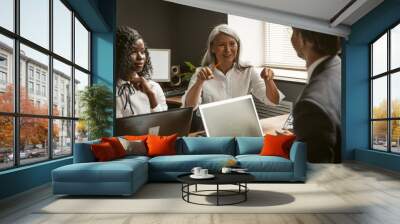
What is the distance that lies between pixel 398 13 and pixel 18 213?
295 inches

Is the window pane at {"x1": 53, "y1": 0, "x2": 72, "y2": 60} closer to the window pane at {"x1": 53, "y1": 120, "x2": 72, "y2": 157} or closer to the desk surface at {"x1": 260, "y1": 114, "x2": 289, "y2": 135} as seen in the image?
the window pane at {"x1": 53, "y1": 120, "x2": 72, "y2": 157}

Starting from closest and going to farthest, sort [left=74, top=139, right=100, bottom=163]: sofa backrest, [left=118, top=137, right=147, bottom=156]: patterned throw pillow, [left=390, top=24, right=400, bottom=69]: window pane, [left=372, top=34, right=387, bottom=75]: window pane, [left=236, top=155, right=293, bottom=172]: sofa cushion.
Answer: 1. [left=74, top=139, right=100, bottom=163]: sofa backrest
2. [left=236, top=155, right=293, bottom=172]: sofa cushion
3. [left=118, top=137, right=147, bottom=156]: patterned throw pillow
4. [left=390, top=24, right=400, bottom=69]: window pane
5. [left=372, top=34, right=387, bottom=75]: window pane

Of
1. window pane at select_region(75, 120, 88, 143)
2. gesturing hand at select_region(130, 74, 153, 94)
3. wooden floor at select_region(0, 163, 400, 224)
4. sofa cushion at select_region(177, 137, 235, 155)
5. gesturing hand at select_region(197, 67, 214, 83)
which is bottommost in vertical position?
wooden floor at select_region(0, 163, 400, 224)

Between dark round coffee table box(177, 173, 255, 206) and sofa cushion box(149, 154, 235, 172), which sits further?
sofa cushion box(149, 154, 235, 172)

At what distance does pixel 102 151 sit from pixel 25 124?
43.6 inches

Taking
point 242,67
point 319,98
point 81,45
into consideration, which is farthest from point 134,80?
point 319,98

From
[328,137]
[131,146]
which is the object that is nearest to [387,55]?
[328,137]

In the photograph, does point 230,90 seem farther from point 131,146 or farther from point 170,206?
point 170,206

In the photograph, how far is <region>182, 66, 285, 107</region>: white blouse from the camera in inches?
359

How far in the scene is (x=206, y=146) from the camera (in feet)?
22.6

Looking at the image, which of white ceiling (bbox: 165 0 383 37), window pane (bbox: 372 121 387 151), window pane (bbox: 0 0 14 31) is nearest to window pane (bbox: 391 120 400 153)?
window pane (bbox: 372 121 387 151)

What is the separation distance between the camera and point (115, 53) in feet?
28.9

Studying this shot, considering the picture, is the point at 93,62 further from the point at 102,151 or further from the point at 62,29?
the point at 102,151

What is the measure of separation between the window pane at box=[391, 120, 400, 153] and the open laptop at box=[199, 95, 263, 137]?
9.06ft
